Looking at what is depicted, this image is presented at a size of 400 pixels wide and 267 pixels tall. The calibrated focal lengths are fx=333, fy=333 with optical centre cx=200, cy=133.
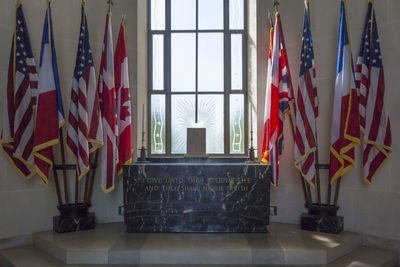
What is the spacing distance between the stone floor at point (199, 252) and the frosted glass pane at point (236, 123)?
171 centimetres

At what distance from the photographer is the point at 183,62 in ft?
18.5

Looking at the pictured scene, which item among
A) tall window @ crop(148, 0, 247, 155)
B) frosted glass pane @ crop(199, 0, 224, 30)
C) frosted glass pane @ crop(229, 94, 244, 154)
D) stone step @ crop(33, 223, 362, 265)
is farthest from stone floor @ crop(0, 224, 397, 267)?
frosted glass pane @ crop(199, 0, 224, 30)

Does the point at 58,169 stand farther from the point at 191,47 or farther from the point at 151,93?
the point at 191,47

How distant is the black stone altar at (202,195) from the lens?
14.1ft

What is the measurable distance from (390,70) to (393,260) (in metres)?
2.34

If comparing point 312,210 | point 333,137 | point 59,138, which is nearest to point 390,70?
point 333,137

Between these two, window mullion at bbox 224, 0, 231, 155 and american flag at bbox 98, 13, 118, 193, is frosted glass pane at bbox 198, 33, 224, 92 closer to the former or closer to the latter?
window mullion at bbox 224, 0, 231, 155

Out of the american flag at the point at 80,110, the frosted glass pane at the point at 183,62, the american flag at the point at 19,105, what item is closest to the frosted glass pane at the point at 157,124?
the frosted glass pane at the point at 183,62

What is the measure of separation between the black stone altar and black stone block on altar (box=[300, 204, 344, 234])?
63cm

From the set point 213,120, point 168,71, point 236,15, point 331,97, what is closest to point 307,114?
point 331,97

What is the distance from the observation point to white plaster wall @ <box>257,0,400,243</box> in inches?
167

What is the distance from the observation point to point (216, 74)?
5.62m

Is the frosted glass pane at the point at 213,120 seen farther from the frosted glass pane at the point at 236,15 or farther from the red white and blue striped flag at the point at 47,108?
the red white and blue striped flag at the point at 47,108

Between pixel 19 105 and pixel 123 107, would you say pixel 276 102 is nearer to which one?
pixel 123 107
